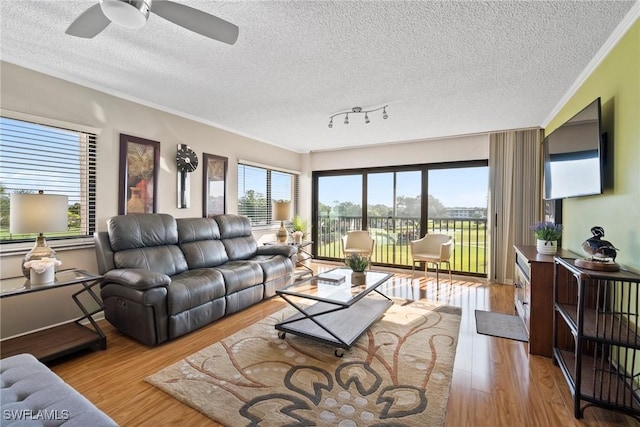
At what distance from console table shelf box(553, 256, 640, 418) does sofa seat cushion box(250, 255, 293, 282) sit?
286cm

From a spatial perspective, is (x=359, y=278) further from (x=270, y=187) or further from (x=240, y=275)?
(x=270, y=187)

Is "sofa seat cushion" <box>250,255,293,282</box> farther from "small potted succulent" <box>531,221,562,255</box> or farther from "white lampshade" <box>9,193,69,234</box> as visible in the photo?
"small potted succulent" <box>531,221,562,255</box>

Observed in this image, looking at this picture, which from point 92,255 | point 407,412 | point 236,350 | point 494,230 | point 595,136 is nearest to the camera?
point 407,412

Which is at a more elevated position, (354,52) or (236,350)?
(354,52)

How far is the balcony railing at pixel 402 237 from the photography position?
5.04 m

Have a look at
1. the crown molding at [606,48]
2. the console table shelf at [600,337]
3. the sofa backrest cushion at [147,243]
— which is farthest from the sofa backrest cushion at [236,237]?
the crown molding at [606,48]

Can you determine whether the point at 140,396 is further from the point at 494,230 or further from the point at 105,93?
the point at 494,230

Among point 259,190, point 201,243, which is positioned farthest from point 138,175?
point 259,190

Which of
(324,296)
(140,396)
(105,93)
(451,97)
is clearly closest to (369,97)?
(451,97)

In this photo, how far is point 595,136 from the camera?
2203 mm

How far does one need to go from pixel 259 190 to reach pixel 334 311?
317 centimetres

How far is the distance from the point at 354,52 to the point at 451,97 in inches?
58.3

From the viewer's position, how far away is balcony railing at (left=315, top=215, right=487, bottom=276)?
504 centimetres

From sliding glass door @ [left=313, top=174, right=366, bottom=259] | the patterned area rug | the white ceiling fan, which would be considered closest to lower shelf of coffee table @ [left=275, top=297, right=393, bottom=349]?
the patterned area rug
